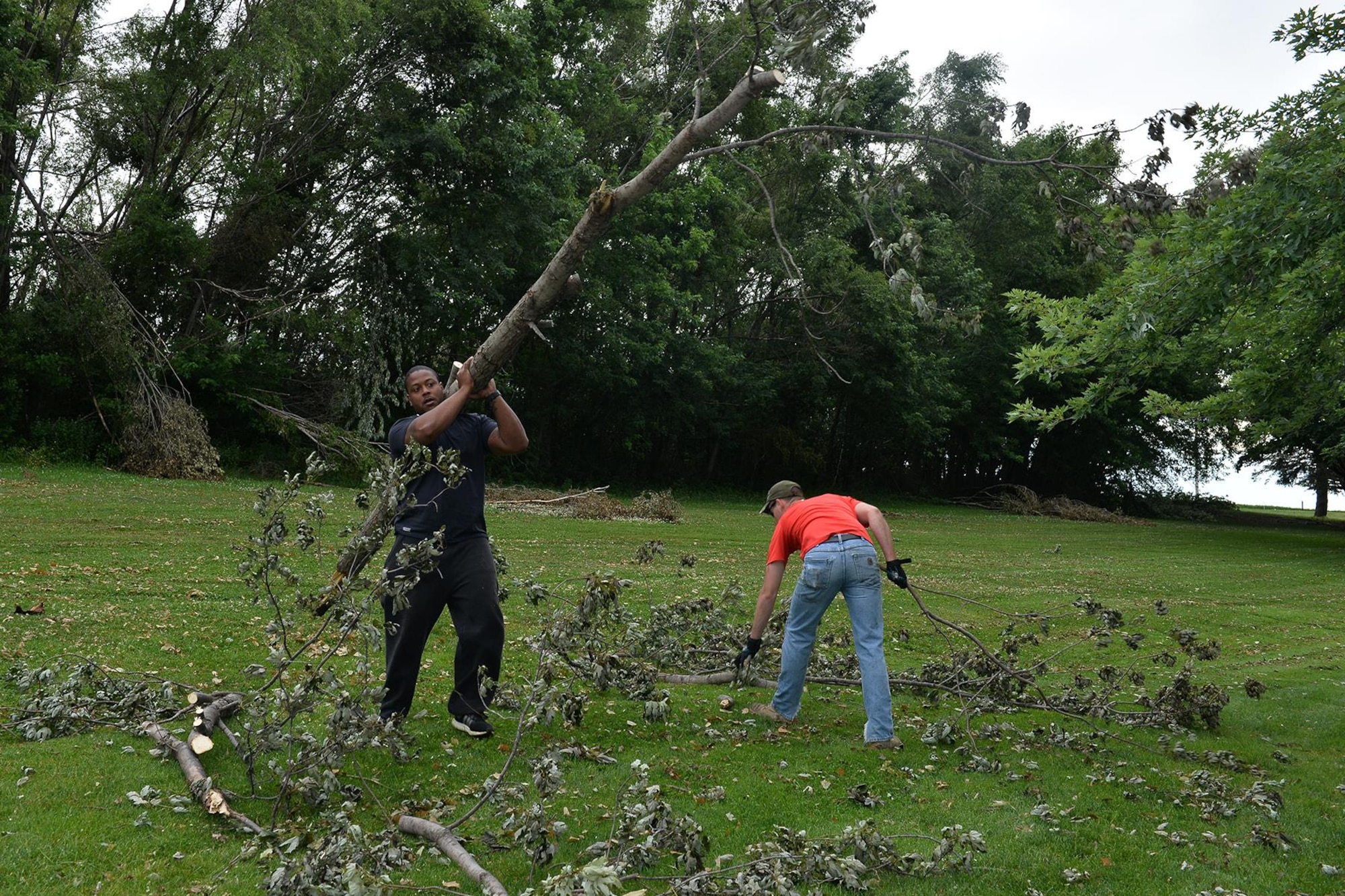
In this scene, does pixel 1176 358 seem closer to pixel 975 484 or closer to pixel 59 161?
pixel 59 161

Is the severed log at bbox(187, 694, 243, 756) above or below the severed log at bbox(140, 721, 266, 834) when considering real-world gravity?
above

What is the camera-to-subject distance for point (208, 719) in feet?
20.2

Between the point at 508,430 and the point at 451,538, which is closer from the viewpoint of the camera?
the point at 451,538

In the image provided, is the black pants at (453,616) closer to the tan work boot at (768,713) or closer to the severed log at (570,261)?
the severed log at (570,261)

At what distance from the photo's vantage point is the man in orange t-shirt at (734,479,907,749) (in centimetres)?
687

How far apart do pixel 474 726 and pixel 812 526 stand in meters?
2.65

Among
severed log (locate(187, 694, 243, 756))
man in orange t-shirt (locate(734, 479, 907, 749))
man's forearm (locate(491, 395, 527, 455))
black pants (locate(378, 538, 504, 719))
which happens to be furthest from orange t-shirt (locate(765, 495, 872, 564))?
severed log (locate(187, 694, 243, 756))

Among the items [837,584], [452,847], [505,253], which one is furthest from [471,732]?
[505,253]

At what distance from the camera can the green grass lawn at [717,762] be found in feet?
15.7

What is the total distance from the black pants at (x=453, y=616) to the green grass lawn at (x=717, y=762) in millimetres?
482

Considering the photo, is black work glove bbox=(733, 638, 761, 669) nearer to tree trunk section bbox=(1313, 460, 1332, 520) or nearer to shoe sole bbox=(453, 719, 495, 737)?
shoe sole bbox=(453, 719, 495, 737)

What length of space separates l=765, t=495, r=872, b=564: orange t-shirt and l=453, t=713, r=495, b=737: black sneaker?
2.21 metres

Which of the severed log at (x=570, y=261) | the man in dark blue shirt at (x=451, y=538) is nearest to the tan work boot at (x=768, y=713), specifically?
the man in dark blue shirt at (x=451, y=538)

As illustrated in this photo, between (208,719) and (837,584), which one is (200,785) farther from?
(837,584)
